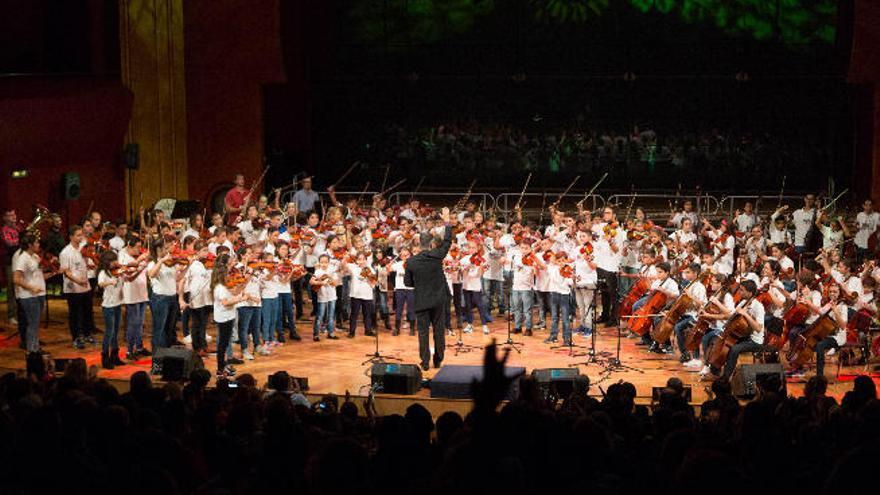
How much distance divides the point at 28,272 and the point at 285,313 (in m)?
3.77

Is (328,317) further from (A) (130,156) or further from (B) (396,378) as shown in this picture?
(A) (130,156)

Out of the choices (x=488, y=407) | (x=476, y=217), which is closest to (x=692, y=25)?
(x=476, y=217)

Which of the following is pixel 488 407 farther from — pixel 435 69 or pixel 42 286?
pixel 435 69

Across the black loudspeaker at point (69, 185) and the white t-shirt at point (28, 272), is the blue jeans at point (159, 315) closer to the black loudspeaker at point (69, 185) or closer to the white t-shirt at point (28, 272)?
the white t-shirt at point (28, 272)

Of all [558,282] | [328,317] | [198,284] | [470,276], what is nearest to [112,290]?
[198,284]

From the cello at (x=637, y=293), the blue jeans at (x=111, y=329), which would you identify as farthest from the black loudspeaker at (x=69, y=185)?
the cello at (x=637, y=293)

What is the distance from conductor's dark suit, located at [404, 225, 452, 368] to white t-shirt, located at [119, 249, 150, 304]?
3575mm

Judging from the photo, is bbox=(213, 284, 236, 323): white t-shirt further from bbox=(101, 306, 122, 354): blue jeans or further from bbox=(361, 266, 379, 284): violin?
bbox=(361, 266, 379, 284): violin

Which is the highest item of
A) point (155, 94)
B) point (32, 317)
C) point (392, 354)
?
point (155, 94)

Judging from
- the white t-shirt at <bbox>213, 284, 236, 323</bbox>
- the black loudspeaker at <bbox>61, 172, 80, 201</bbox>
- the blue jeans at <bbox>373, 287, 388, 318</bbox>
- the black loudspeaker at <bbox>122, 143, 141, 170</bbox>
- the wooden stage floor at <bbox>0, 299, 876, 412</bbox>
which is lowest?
the wooden stage floor at <bbox>0, 299, 876, 412</bbox>

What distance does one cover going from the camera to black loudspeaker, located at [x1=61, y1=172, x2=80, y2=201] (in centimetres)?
2036

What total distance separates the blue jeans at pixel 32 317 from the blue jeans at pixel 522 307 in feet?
23.0

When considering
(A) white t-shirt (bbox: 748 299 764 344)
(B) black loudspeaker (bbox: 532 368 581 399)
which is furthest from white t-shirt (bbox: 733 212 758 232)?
(B) black loudspeaker (bbox: 532 368 581 399)

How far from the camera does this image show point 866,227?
69.5 ft
